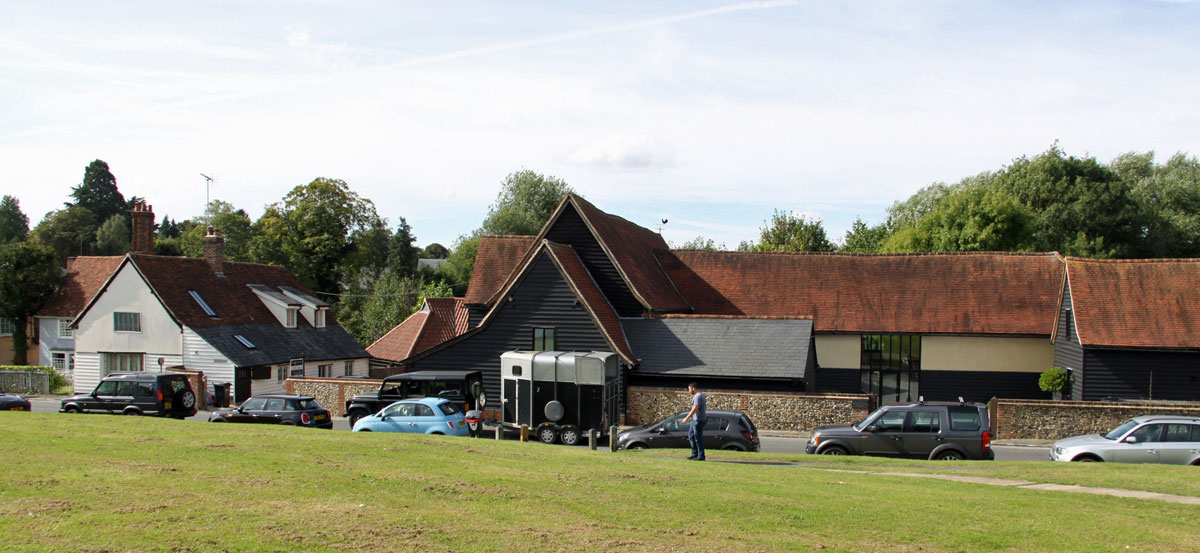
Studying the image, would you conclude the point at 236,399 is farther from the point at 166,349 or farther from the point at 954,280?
the point at 954,280

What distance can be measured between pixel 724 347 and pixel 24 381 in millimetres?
31945

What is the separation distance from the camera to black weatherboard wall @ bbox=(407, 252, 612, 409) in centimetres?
3209

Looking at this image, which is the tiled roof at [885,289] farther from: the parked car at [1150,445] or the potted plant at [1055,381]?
the parked car at [1150,445]

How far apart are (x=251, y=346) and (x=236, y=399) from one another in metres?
3.07

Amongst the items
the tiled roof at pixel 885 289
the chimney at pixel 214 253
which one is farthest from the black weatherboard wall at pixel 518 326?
the chimney at pixel 214 253

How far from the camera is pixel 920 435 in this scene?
2012 centimetres

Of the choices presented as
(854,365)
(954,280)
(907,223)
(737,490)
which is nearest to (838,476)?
(737,490)

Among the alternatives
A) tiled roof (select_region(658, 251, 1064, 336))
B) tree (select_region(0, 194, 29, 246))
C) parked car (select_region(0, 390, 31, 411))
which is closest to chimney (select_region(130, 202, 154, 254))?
parked car (select_region(0, 390, 31, 411))

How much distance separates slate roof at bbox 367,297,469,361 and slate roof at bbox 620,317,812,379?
15.5 m

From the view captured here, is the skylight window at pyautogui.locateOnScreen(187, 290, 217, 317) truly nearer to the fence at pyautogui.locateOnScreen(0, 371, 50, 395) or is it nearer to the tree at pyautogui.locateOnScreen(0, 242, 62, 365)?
the fence at pyautogui.locateOnScreen(0, 371, 50, 395)

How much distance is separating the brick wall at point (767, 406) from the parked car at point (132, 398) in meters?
14.6

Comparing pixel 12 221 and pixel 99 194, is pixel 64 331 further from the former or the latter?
pixel 12 221

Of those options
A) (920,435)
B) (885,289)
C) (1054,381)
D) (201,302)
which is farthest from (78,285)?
(1054,381)

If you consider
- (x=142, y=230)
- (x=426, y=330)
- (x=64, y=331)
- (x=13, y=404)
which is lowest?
(x=13, y=404)
